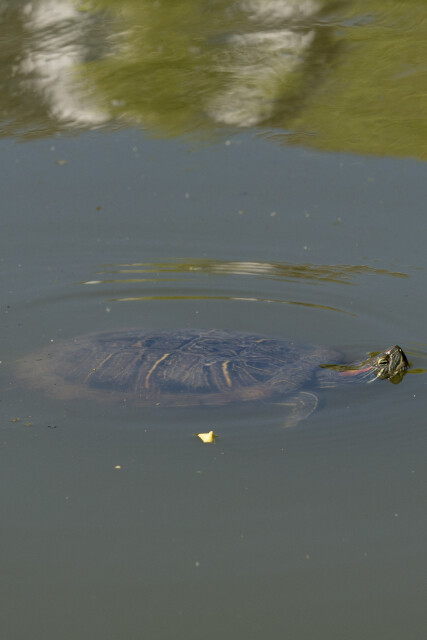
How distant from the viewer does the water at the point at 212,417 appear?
14.4 ft

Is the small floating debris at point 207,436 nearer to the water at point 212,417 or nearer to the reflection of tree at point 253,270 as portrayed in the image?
the water at point 212,417

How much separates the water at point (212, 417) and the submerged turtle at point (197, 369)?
0.14 metres

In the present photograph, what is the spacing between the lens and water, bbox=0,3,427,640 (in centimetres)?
438

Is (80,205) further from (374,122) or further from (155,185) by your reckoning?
(374,122)

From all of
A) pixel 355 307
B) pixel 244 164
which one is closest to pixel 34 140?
pixel 244 164

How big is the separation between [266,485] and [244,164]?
4486 mm

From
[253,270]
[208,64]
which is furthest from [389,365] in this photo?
[208,64]

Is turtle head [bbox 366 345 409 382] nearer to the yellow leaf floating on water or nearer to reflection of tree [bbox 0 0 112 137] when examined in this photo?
the yellow leaf floating on water

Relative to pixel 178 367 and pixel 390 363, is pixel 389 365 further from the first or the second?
pixel 178 367

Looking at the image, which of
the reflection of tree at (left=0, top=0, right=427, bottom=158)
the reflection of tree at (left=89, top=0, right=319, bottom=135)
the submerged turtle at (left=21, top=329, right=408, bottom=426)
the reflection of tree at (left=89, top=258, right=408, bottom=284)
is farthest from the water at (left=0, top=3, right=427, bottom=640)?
the reflection of tree at (left=89, top=0, right=319, bottom=135)

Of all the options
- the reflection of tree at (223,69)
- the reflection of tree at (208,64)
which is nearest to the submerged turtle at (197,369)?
the reflection of tree at (223,69)

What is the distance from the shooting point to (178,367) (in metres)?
6.25

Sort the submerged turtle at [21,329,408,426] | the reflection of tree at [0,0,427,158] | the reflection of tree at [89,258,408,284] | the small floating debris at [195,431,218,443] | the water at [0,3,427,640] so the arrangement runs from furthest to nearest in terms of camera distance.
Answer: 1. the reflection of tree at [0,0,427,158]
2. the reflection of tree at [89,258,408,284]
3. the submerged turtle at [21,329,408,426]
4. the small floating debris at [195,431,218,443]
5. the water at [0,3,427,640]

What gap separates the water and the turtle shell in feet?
0.54
